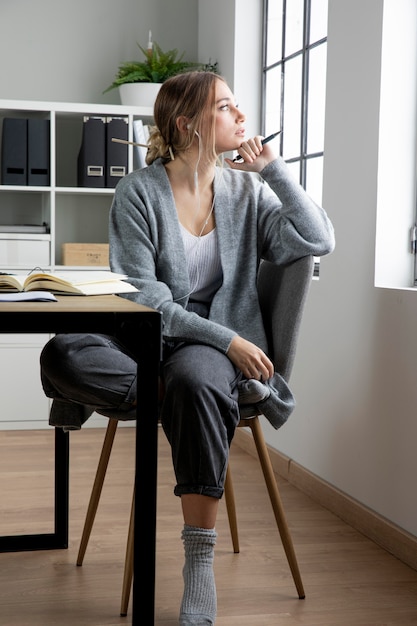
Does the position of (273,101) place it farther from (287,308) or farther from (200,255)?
(287,308)

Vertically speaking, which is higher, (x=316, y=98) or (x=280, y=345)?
(x=316, y=98)

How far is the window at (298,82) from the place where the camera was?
3.28m

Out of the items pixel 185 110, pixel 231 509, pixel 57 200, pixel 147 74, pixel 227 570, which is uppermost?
pixel 147 74

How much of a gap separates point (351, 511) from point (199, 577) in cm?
98

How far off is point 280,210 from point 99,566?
1011 millimetres

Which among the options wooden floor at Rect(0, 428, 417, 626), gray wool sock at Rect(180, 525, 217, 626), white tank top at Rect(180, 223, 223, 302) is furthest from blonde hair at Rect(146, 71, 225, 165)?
wooden floor at Rect(0, 428, 417, 626)

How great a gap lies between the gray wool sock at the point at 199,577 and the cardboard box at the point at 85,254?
2.56m

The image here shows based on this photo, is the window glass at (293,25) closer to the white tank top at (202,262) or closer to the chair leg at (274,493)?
the white tank top at (202,262)

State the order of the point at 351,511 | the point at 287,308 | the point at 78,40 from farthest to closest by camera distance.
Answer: the point at 78,40 → the point at 351,511 → the point at 287,308

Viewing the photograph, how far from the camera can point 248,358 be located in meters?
1.88

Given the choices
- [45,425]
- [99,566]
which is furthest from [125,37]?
[99,566]

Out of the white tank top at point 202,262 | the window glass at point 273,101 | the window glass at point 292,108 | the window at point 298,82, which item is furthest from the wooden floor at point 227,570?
the window glass at point 273,101

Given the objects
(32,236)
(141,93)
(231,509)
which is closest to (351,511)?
(231,509)

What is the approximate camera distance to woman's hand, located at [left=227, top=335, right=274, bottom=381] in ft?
6.18
